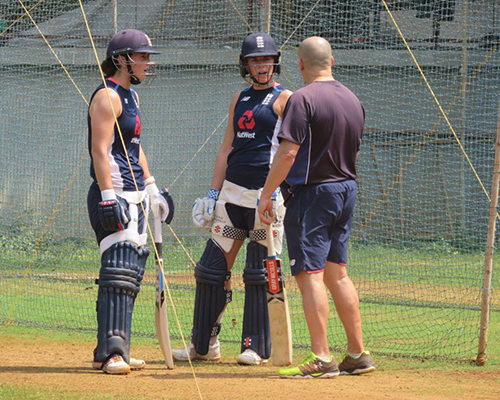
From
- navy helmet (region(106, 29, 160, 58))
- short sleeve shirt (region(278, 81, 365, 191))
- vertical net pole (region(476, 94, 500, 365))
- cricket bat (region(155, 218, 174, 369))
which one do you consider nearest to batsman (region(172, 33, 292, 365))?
cricket bat (region(155, 218, 174, 369))

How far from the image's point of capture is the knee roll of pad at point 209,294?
622cm

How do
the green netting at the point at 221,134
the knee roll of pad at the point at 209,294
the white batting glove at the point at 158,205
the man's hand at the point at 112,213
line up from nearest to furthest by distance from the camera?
the man's hand at the point at 112,213 < the white batting glove at the point at 158,205 < the knee roll of pad at the point at 209,294 < the green netting at the point at 221,134

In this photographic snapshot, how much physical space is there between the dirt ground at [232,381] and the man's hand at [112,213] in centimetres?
98

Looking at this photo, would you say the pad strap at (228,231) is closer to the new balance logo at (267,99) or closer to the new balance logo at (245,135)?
the new balance logo at (245,135)

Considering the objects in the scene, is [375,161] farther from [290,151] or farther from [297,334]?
[290,151]

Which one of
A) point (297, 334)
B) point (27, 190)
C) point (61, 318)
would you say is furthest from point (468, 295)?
point (27, 190)

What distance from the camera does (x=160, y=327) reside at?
19.1 feet

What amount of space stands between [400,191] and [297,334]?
7004 millimetres

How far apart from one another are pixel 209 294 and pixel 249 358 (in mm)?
→ 562

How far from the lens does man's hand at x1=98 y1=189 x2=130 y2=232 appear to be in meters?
5.45

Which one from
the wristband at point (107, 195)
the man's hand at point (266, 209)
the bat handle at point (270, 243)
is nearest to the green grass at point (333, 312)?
the bat handle at point (270, 243)

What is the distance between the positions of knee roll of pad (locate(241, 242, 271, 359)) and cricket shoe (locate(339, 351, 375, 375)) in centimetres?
73

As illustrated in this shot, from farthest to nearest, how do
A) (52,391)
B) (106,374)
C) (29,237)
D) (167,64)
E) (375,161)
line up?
(375,161)
(167,64)
(29,237)
(106,374)
(52,391)

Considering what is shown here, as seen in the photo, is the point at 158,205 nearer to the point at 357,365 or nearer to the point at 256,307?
the point at 256,307
